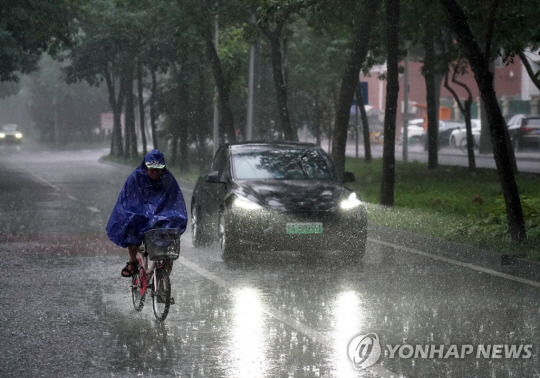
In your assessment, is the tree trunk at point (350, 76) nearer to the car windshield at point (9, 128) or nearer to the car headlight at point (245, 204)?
the car headlight at point (245, 204)

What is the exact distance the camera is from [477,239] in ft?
52.7

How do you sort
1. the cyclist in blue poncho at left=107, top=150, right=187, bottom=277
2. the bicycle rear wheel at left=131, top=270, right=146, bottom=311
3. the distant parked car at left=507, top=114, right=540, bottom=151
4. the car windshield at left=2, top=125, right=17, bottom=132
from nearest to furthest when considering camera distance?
the cyclist in blue poncho at left=107, top=150, right=187, bottom=277
the bicycle rear wheel at left=131, top=270, right=146, bottom=311
the distant parked car at left=507, top=114, right=540, bottom=151
the car windshield at left=2, top=125, right=17, bottom=132

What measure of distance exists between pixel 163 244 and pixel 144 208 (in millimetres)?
501

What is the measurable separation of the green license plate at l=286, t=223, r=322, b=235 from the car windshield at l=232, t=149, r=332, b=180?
1295 millimetres

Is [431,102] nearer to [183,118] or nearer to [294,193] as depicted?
[183,118]

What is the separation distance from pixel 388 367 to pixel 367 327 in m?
1.63

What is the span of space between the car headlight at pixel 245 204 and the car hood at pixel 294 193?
0.06 m

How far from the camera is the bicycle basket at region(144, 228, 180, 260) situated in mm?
9703

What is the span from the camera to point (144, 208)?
10.1m

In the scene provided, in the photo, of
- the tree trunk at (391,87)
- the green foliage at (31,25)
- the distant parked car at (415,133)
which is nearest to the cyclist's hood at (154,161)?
the tree trunk at (391,87)

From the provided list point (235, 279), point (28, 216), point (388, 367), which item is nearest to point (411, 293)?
point (235, 279)

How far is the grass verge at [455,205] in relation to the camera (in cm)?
1648

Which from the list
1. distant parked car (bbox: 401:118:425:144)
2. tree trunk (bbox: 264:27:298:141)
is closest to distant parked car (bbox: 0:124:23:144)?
distant parked car (bbox: 401:118:425:144)

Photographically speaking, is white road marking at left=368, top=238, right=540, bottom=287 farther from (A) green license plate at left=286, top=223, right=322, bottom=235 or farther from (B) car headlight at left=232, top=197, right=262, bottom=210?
(B) car headlight at left=232, top=197, right=262, bottom=210
